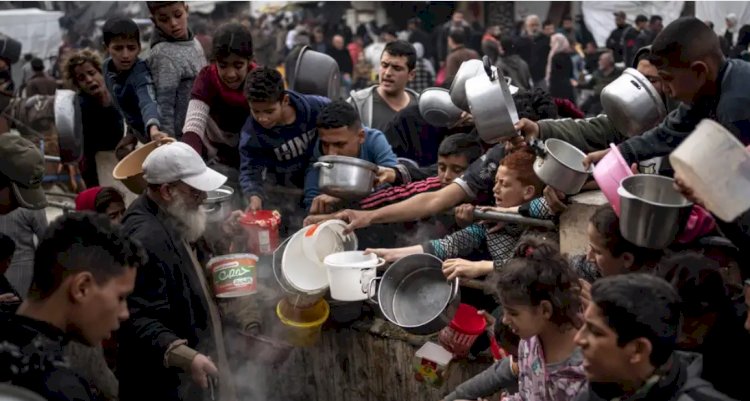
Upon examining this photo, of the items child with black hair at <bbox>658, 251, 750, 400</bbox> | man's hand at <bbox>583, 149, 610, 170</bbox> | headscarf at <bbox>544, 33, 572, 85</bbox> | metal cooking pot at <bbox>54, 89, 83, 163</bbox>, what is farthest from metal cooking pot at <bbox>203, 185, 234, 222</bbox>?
headscarf at <bbox>544, 33, 572, 85</bbox>

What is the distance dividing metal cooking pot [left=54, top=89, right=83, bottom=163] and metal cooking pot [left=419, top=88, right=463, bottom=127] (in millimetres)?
2859

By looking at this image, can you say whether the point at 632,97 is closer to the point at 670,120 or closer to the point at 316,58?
the point at 670,120

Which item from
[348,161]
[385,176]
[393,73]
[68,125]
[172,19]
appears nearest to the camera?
[348,161]

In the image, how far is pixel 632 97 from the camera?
4258 millimetres

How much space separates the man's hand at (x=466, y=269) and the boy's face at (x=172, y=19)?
3.16 m

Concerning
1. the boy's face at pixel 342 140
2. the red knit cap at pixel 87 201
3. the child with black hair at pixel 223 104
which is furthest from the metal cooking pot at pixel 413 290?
the red knit cap at pixel 87 201

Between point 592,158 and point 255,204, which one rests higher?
point 592,158

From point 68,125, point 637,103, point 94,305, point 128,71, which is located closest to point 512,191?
point 637,103

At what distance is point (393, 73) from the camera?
6355 mm

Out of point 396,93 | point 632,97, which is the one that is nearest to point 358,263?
point 632,97

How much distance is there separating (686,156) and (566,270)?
2.01ft

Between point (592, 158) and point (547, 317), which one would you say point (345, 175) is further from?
point (547, 317)

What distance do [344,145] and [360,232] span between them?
1.77 feet

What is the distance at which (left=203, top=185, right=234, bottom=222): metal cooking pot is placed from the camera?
507 cm
